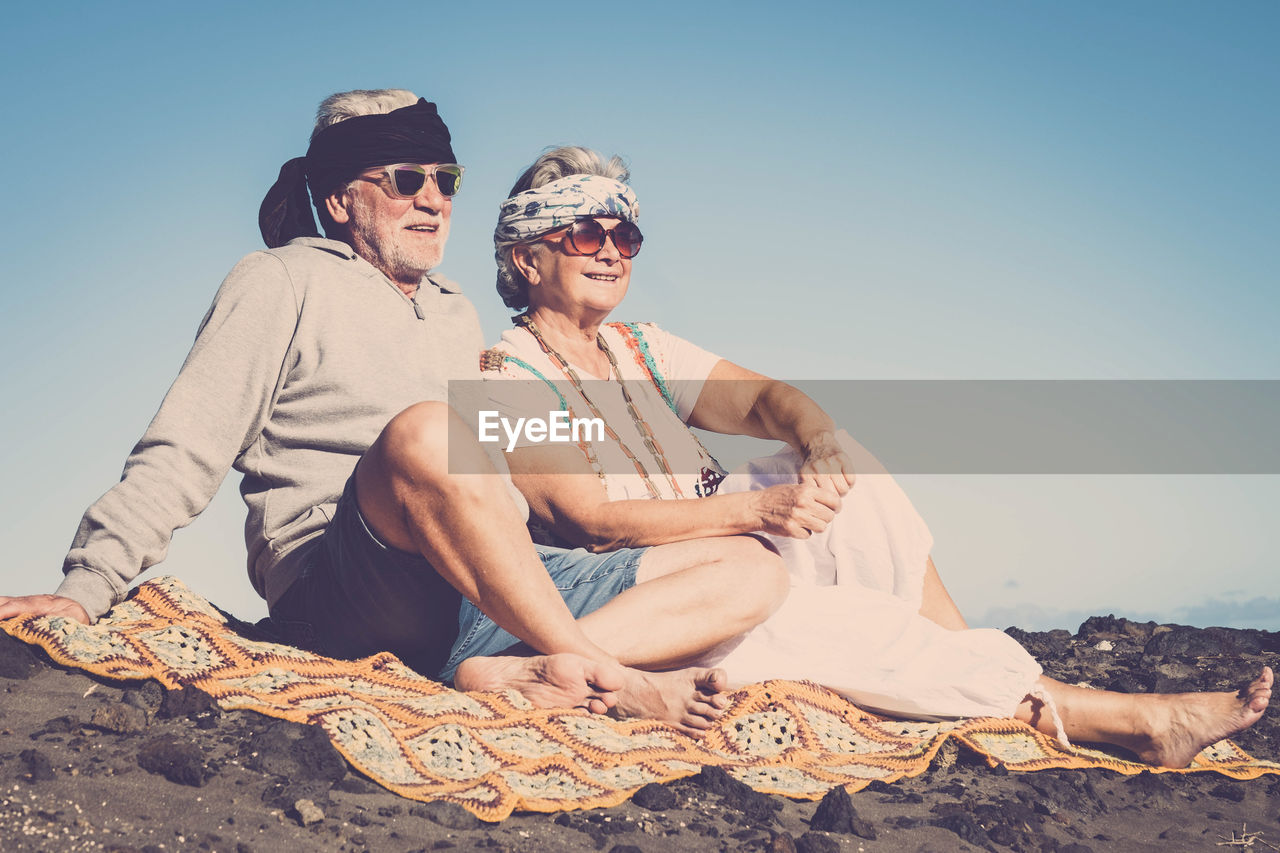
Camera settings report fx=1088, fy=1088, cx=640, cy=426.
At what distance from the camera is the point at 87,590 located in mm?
3496

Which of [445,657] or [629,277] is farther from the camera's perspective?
[629,277]

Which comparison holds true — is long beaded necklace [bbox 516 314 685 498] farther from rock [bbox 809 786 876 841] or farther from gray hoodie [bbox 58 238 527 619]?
rock [bbox 809 786 876 841]

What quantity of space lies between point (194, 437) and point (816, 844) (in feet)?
7.63

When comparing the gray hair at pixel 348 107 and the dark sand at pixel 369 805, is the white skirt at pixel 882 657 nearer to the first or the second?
the dark sand at pixel 369 805

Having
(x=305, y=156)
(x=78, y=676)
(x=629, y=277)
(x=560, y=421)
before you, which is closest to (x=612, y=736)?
(x=560, y=421)

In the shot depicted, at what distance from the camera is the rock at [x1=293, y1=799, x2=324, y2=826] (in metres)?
2.54

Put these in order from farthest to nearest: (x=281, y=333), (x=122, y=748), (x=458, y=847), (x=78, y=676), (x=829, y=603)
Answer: (x=829, y=603) < (x=281, y=333) < (x=78, y=676) < (x=122, y=748) < (x=458, y=847)

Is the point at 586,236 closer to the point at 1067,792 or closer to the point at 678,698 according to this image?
the point at 678,698

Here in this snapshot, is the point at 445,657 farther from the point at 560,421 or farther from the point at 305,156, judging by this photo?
the point at 305,156

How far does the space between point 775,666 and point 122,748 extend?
2.19m

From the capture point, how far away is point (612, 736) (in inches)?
132

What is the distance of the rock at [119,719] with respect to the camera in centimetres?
290

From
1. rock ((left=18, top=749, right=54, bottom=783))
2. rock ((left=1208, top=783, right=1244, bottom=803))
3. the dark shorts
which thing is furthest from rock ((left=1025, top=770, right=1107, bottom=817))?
rock ((left=18, top=749, right=54, bottom=783))
